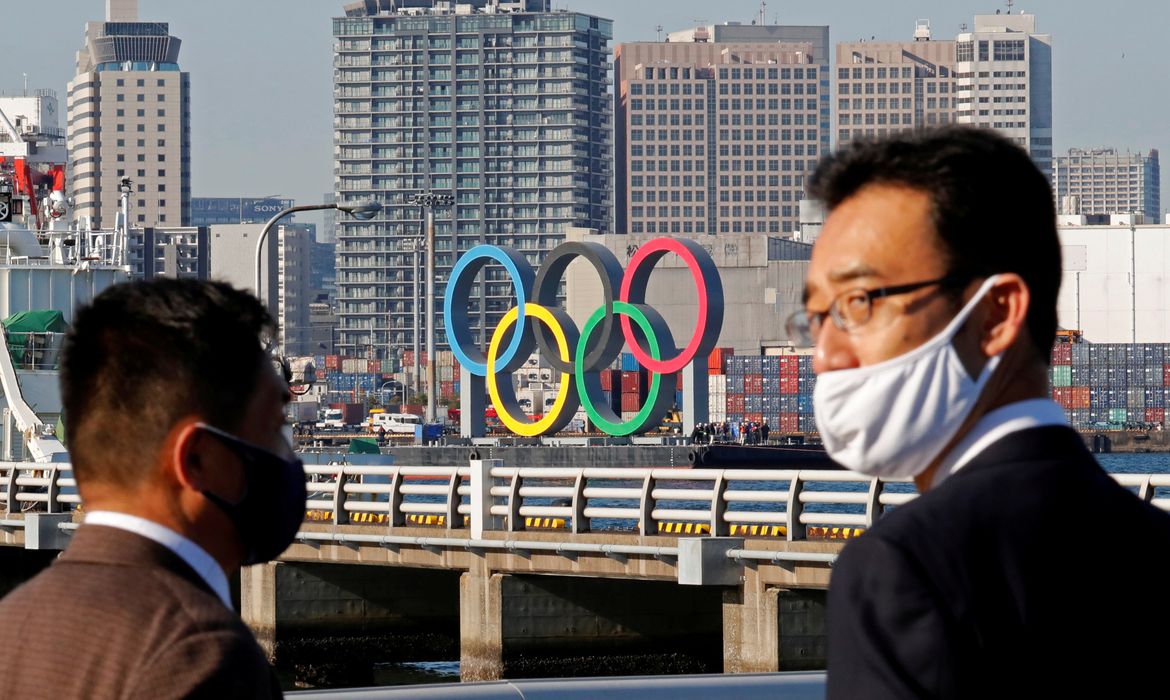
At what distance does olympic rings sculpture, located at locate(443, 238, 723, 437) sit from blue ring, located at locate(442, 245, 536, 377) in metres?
0.05

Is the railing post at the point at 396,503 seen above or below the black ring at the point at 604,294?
below

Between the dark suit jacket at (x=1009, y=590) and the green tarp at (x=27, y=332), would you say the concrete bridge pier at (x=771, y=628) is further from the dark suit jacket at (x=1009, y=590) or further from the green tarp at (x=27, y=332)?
the green tarp at (x=27, y=332)

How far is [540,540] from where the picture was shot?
57.7 feet

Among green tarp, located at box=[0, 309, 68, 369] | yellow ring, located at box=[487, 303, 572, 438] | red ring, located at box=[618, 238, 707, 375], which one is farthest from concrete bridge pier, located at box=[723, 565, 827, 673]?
yellow ring, located at box=[487, 303, 572, 438]

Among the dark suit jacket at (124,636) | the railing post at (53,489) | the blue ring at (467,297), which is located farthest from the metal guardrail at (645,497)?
the blue ring at (467,297)

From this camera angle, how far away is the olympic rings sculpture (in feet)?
198

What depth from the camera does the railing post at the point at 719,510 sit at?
16094mm

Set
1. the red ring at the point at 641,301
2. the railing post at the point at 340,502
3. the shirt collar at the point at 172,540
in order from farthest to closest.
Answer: the red ring at the point at 641,301 → the railing post at the point at 340,502 → the shirt collar at the point at 172,540

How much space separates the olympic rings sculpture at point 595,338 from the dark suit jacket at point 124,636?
5558 centimetres

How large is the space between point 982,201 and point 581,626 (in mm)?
16237

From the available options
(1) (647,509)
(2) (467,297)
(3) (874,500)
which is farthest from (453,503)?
(2) (467,297)

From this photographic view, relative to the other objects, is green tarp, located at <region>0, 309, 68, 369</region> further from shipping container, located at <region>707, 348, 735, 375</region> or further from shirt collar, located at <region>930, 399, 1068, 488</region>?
shipping container, located at <region>707, 348, 735, 375</region>

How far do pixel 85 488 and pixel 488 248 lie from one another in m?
63.1

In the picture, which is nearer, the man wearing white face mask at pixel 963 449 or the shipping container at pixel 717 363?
the man wearing white face mask at pixel 963 449
